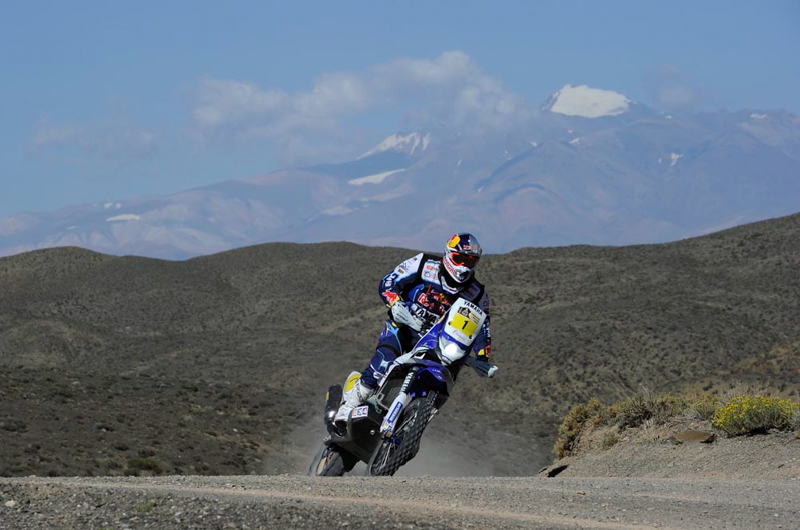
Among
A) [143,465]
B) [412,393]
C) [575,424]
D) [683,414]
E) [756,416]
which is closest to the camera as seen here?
[412,393]

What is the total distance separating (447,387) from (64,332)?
55.9m

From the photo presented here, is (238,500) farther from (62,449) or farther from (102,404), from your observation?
(102,404)

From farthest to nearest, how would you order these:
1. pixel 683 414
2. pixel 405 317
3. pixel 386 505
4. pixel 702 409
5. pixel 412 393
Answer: pixel 683 414 → pixel 702 409 → pixel 405 317 → pixel 412 393 → pixel 386 505

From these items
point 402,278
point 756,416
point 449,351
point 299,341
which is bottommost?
point 299,341

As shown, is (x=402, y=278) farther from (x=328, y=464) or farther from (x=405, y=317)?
(x=328, y=464)

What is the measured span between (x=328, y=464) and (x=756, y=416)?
5.85 meters

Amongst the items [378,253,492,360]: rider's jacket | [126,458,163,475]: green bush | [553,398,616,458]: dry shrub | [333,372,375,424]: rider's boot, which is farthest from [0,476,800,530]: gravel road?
[126,458,163,475]: green bush

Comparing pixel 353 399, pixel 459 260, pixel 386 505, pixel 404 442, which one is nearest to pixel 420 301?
pixel 459 260

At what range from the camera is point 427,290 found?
12922mm

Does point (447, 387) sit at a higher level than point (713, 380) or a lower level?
higher

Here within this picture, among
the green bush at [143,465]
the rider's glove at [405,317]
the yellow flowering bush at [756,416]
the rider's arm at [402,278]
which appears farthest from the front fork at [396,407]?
the green bush at [143,465]

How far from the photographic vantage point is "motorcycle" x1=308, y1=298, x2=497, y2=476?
11531mm

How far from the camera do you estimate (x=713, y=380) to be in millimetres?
33844

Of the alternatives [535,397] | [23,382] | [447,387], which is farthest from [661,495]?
[535,397]
